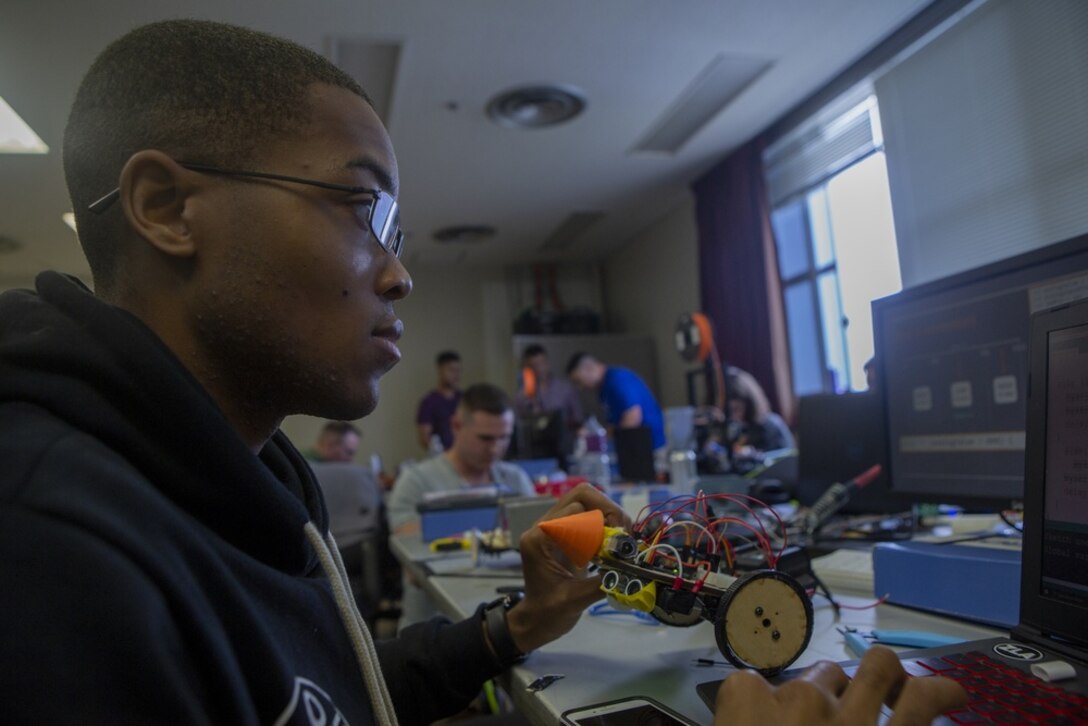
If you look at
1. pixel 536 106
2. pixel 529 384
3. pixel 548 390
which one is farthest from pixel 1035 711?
pixel 548 390

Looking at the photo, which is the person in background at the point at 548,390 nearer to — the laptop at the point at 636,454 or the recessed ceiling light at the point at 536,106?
the recessed ceiling light at the point at 536,106

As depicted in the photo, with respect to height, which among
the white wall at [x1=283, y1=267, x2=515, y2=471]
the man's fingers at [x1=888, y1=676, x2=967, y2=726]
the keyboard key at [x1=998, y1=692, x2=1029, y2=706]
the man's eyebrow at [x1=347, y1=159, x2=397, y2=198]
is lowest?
the keyboard key at [x1=998, y1=692, x2=1029, y2=706]

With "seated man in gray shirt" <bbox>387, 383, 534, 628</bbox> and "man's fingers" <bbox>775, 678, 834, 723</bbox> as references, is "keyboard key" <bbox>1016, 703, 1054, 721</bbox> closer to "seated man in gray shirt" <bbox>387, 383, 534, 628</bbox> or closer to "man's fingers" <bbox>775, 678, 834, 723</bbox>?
"man's fingers" <bbox>775, 678, 834, 723</bbox>

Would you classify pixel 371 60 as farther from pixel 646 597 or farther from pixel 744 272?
pixel 646 597

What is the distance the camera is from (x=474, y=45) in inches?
135

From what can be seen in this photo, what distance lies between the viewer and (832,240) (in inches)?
180

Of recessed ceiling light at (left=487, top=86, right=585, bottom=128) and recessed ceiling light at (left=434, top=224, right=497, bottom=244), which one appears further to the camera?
recessed ceiling light at (left=434, top=224, right=497, bottom=244)

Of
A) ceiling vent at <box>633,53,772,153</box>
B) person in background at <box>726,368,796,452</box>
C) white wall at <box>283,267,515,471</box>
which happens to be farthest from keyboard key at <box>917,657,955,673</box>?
white wall at <box>283,267,515,471</box>

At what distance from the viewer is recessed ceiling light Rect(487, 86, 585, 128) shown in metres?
3.95

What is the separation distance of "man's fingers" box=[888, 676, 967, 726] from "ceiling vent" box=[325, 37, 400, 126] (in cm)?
325

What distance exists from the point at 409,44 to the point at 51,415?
11.0 feet

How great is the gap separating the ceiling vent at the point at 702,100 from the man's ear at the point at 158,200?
3.63 meters

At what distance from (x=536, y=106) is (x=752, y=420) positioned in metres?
2.27

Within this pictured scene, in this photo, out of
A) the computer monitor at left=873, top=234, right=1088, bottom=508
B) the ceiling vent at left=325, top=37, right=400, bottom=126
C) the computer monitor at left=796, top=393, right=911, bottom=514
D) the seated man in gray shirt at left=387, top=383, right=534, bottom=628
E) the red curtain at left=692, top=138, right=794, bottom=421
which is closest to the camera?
the computer monitor at left=873, top=234, right=1088, bottom=508
